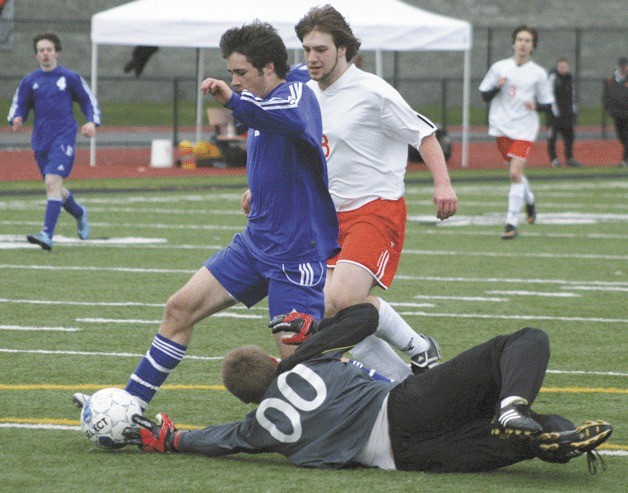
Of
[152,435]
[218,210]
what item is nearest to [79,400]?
[152,435]

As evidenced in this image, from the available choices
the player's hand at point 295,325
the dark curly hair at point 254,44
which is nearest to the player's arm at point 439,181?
the dark curly hair at point 254,44

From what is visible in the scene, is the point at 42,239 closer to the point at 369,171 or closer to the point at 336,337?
the point at 369,171

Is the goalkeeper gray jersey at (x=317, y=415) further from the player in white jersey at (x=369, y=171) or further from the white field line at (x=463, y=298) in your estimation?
the white field line at (x=463, y=298)

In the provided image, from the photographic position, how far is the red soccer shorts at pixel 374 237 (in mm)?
7777

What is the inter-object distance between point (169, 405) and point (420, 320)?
11.3 ft

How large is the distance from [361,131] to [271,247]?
4.63ft

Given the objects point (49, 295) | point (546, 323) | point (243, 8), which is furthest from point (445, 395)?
point (243, 8)

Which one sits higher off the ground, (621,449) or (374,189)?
(374,189)

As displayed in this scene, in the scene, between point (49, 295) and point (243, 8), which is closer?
point (49, 295)

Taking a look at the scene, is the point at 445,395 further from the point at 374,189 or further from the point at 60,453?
the point at 374,189

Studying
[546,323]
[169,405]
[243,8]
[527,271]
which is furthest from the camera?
[243,8]

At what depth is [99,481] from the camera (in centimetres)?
586

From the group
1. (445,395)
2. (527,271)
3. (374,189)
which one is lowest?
(527,271)

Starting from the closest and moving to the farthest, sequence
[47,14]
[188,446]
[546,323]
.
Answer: [188,446]
[546,323]
[47,14]
